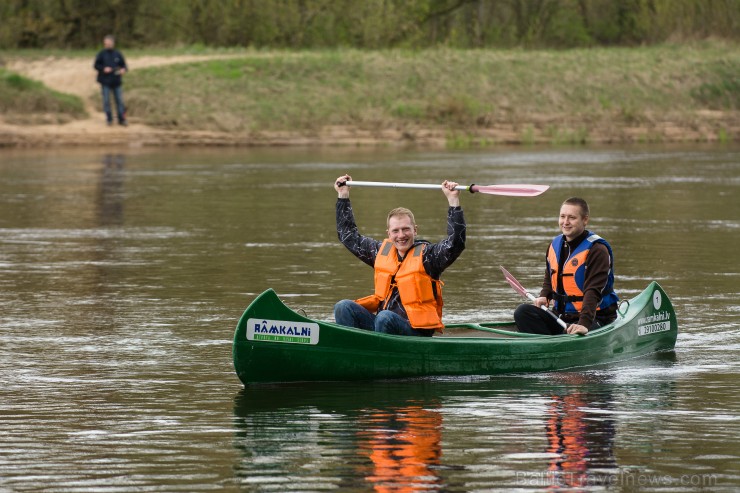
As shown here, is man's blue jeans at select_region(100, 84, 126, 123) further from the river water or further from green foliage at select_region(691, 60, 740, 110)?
green foliage at select_region(691, 60, 740, 110)

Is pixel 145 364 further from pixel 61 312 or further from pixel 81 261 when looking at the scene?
pixel 81 261

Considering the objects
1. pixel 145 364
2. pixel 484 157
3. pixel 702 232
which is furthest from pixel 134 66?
pixel 145 364

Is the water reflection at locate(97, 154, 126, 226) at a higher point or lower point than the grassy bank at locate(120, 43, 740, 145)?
lower

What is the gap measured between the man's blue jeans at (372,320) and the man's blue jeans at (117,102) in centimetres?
2658

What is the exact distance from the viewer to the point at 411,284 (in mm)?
9617

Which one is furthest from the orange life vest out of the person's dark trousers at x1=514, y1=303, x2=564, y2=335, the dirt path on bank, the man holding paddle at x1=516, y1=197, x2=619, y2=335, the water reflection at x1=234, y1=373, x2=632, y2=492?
the dirt path on bank

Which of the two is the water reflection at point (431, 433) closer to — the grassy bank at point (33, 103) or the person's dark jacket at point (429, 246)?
the person's dark jacket at point (429, 246)

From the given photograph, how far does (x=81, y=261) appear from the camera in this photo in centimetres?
1614

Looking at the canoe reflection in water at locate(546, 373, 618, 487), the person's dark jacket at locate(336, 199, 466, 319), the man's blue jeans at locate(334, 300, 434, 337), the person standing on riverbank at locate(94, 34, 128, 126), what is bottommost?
the canoe reflection in water at locate(546, 373, 618, 487)

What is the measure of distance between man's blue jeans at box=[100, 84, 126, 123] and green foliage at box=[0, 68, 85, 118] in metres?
0.93

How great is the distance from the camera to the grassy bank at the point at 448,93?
127ft

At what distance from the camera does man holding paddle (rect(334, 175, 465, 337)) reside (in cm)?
951

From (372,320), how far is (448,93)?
31932 millimetres

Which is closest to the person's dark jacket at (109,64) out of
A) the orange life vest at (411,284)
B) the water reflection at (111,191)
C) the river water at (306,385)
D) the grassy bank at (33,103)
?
the grassy bank at (33,103)
